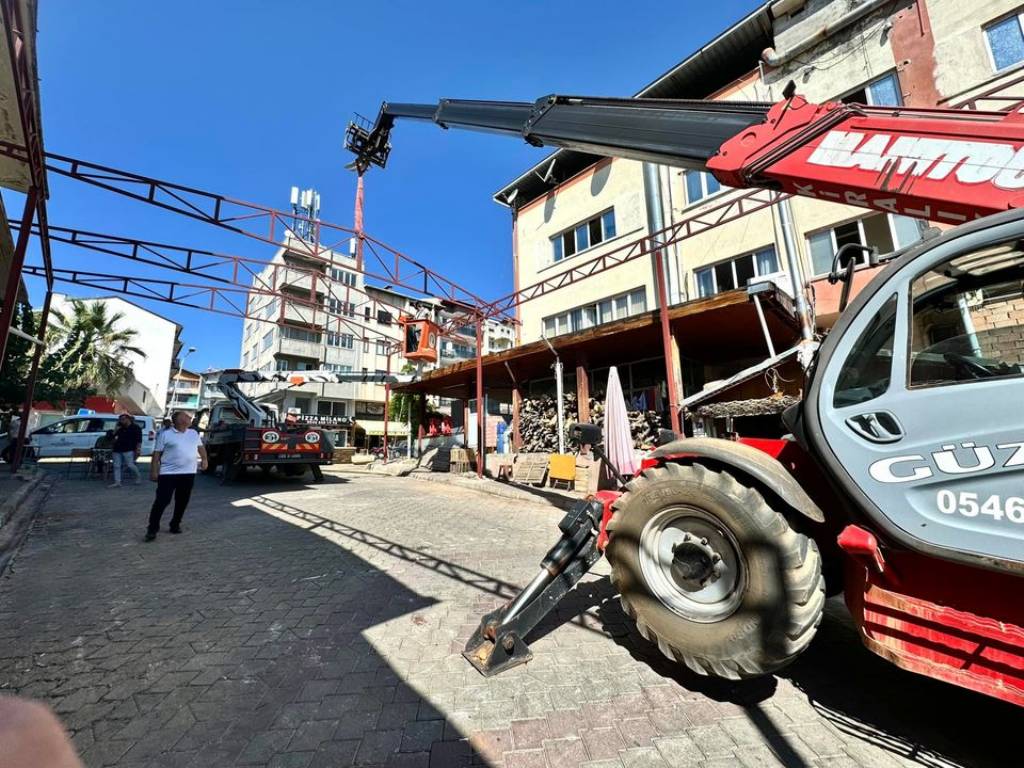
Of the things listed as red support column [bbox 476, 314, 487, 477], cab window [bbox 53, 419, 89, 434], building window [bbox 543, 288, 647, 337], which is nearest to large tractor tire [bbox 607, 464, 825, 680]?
red support column [bbox 476, 314, 487, 477]

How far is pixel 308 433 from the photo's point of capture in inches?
460

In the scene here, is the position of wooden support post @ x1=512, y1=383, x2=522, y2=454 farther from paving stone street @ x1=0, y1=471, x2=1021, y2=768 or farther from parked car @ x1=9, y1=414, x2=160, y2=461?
parked car @ x1=9, y1=414, x2=160, y2=461

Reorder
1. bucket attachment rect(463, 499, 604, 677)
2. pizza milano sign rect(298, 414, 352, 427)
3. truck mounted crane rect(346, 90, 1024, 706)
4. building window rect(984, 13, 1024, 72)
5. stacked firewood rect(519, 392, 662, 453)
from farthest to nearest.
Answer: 1. pizza milano sign rect(298, 414, 352, 427)
2. stacked firewood rect(519, 392, 662, 453)
3. building window rect(984, 13, 1024, 72)
4. bucket attachment rect(463, 499, 604, 677)
5. truck mounted crane rect(346, 90, 1024, 706)

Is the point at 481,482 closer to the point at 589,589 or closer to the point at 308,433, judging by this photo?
the point at 308,433

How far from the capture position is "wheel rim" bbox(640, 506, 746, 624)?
2.53m

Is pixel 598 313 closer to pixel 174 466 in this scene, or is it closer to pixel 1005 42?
pixel 1005 42

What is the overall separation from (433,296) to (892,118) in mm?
11166

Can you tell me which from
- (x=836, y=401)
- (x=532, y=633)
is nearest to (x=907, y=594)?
(x=836, y=401)

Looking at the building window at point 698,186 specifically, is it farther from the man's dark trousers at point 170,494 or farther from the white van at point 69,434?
the white van at point 69,434

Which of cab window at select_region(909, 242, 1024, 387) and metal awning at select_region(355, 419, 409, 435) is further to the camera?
metal awning at select_region(355, 419, 409, 435)

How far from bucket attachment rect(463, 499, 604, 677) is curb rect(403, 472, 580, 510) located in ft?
19.6

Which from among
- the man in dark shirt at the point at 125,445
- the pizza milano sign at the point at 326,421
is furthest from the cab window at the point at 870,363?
the pizza milano sign at the point at 326,421

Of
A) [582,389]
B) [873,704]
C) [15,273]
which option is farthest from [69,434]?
[873,704]

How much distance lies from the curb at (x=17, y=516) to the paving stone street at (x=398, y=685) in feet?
2.77
